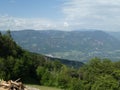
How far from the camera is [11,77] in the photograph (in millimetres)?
128000

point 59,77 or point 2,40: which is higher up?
point 2,40

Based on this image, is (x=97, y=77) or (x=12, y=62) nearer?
(x=12, y=62)

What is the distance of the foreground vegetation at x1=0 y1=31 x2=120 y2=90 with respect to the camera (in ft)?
430

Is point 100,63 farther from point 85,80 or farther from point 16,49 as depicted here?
point 16,49

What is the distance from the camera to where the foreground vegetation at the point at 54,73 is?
131125mm

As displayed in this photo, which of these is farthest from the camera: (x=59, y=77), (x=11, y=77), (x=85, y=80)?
(x=85, y=80)

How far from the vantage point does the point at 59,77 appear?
13700 centimetres

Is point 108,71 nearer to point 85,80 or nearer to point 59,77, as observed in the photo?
point 85,80

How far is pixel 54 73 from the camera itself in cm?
14675

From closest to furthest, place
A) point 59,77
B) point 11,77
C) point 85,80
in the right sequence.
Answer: point 11,77, point 59,77, point 85,80

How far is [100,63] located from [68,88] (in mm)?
28763

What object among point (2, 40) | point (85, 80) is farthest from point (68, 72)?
point (2, 40)

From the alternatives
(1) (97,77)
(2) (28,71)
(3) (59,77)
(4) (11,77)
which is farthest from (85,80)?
(4) (11,77)

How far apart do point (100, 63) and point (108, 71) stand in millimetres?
5208
